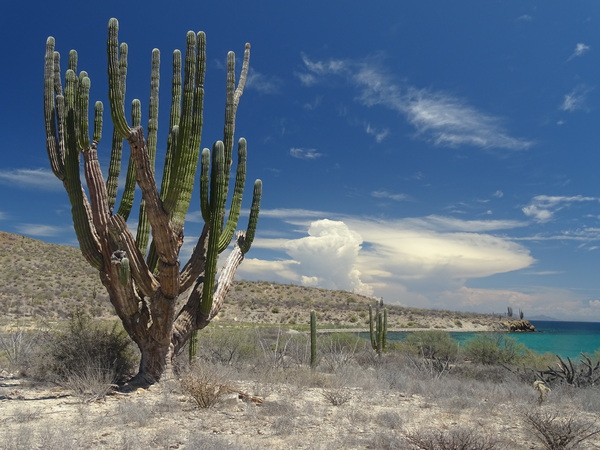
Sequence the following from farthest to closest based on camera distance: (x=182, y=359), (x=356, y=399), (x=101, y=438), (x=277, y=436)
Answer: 1. (x=182, y=359)
2. (x=356, y=399)
3. (x=277, y=436)
4. (x=101, y=438)

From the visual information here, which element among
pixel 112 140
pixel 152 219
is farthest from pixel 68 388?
pixel 112 140

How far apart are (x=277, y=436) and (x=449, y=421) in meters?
2.95

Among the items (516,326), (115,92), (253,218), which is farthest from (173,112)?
(516,326)

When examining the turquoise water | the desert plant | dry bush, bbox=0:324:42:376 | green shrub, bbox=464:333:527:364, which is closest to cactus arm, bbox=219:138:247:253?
dry bush, bbox=0:324:42:376

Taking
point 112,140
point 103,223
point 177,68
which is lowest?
point 103,223

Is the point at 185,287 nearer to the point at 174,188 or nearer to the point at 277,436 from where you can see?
the point at 174,188

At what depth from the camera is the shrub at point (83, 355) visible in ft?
31.7

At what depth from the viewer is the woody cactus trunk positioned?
28.6ft

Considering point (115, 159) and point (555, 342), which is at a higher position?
point (115, 159)

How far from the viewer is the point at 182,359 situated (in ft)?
36.4

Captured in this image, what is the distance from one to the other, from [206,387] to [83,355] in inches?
130

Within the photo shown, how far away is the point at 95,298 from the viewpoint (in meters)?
37.3

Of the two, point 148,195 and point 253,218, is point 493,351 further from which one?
point 148,195

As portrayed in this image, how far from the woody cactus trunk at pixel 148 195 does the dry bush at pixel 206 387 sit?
1.42m
